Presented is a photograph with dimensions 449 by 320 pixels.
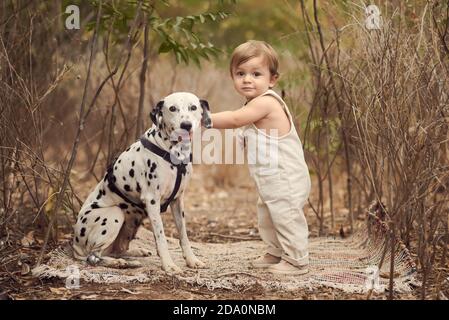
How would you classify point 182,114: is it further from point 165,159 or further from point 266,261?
point 266,261

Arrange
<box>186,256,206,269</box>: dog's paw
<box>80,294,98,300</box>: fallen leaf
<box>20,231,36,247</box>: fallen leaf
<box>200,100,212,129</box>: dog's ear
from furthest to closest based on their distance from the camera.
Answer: <box>20,231,36,247</box>: fallen leaf
<box>186,256,206,269</box>: dog's paw
<box>200,100,212,129</box>: dog's ear
<box>80,294,98,300</box>: fallen leaf

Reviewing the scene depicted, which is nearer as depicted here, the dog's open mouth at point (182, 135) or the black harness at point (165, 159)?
the dog's open mouth at point (182, 135)

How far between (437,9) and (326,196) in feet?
10.3

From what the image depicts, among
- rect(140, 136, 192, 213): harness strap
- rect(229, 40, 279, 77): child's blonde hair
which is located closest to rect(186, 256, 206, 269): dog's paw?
rect(140, 136, 192, 213): harness strap

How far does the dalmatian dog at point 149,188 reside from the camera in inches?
148

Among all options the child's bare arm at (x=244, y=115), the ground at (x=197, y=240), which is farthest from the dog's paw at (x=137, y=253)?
the child's bare arm at (x=244, y=115)

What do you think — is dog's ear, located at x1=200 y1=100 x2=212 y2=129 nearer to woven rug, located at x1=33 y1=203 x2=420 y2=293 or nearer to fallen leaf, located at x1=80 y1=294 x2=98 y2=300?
woven rug, located at x1=33 y1=203 x2=420 y2=293

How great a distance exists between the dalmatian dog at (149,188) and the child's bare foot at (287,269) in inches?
17.6

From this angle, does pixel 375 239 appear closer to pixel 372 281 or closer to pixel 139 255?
pixel 372 281

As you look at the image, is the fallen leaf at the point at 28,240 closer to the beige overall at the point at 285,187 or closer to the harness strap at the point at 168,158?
the harness strap at the point at 168,158

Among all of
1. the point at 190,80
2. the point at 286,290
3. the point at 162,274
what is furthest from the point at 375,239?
the point at 190,80

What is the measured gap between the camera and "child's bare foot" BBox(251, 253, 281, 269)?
4.10 m

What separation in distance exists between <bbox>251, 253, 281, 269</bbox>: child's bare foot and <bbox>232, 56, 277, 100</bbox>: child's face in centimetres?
96

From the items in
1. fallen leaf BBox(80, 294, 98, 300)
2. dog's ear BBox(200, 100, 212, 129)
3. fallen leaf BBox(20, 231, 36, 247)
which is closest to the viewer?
fallen leaf BBox(80, 294, 98, 300)
